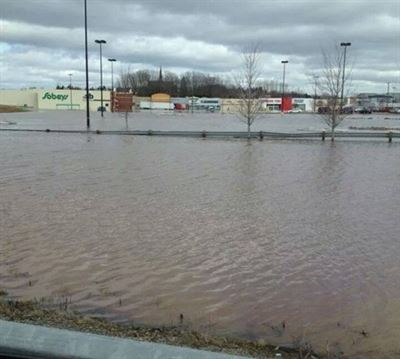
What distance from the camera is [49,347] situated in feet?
11.0

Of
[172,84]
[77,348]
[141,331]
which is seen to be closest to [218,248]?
[141,331]

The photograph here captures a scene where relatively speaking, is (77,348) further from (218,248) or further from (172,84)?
(172,84)

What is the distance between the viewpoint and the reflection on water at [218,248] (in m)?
5.31

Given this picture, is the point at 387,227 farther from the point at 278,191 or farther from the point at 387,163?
the point at 387,163

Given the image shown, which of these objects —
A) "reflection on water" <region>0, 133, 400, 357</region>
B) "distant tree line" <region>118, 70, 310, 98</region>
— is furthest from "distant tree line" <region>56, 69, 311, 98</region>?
"reflection on water" <region>0, 133, 400, 357</region>

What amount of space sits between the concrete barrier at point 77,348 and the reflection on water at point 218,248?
164cm

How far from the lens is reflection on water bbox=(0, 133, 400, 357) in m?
5.31

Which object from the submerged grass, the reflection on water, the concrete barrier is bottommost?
the reflection on water

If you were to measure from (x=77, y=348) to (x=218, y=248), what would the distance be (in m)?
4.37

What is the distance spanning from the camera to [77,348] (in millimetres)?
3330

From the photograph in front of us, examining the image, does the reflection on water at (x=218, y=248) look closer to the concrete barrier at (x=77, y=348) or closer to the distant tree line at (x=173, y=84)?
the concrete barrier at (x=77, y=348)

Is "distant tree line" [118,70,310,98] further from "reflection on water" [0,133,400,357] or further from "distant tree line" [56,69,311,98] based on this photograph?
"reflection on water" [0,133,400,357]

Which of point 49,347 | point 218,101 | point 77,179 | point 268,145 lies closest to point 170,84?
point 218,101

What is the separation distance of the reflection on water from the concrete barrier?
5.40 ft
